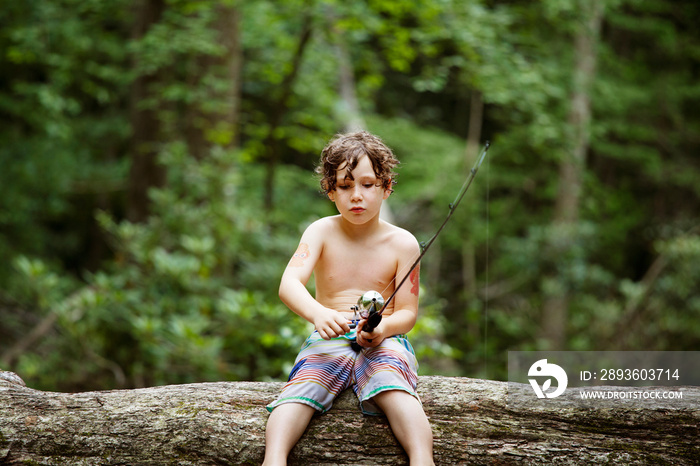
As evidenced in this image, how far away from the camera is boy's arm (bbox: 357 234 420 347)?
7.37 feet

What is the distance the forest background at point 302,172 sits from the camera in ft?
18.1

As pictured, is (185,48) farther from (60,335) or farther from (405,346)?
(405,346)

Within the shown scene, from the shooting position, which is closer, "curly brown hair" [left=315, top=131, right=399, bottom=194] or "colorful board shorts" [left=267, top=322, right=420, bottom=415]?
"colorful board shorts" [left=267, top=322, right=420, bottom=415]

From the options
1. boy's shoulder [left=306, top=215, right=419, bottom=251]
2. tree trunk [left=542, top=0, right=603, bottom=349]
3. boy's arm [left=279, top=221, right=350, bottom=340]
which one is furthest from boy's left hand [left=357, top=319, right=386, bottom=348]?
tree trunk [left=542, top=0, right=603, bottom=349]

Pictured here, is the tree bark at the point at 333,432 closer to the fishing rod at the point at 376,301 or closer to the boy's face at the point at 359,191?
the fishing rod at the point at 376,301

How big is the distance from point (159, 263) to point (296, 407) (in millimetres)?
3534

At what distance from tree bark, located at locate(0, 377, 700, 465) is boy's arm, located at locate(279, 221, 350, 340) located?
0.40m

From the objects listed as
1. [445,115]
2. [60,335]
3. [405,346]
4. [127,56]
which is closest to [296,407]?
[405,346]

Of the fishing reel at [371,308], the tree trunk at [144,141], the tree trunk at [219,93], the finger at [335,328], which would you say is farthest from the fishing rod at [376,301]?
the tree trunk at [144,141]

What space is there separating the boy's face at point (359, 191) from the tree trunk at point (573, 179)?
20.4 feet

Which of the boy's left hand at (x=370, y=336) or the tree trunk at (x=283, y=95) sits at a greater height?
the tree trunk at (x=283, y=95)

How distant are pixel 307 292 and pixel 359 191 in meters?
0.43

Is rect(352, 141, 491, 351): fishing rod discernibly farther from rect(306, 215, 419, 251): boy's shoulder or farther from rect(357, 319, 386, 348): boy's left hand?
rect(306, 215, 419, 251): boy's shoulder

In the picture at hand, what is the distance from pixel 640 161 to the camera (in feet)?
41.1
